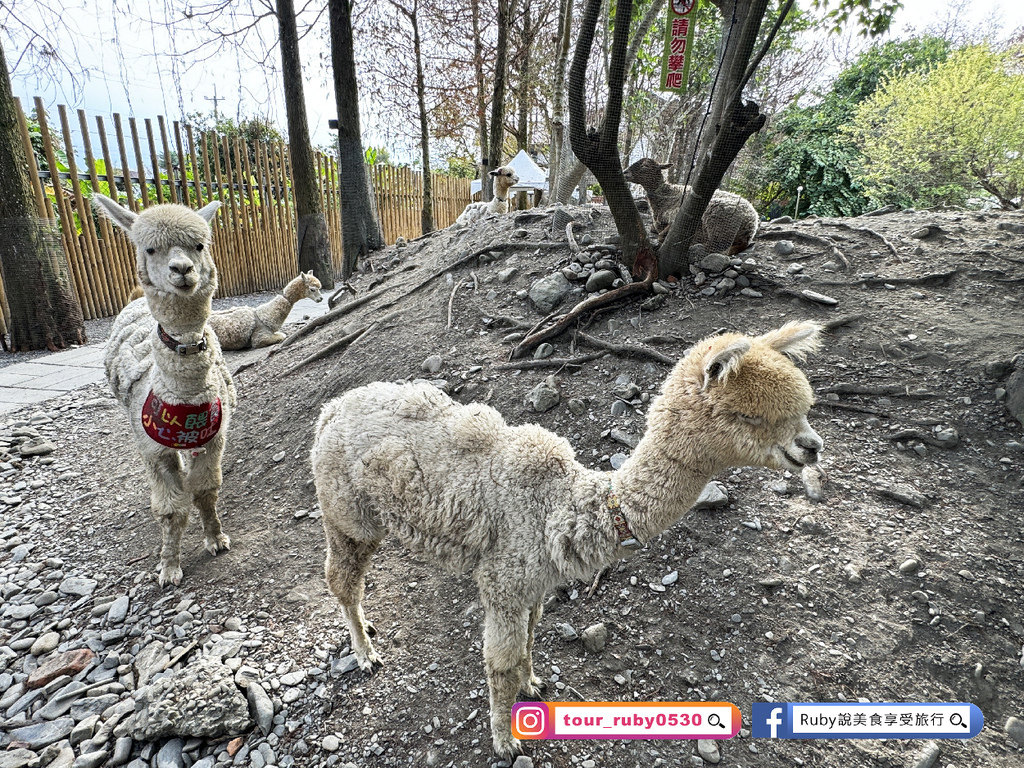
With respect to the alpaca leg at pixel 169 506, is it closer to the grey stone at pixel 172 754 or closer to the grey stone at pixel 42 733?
the grey stone at pixel 42 733

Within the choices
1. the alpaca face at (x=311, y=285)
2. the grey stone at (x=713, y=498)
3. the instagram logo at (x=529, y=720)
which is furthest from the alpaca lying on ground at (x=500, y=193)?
the instagram logo at (x=529, y=720)

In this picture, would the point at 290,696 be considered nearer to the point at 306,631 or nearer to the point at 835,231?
the point at 306,631

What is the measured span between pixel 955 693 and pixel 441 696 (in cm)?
242

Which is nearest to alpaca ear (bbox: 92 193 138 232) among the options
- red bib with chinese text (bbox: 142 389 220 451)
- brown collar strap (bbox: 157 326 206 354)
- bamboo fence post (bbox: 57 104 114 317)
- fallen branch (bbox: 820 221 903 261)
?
brown collar strap (bbox: 157 326 206 354)

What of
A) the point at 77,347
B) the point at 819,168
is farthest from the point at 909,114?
the point at 77,347

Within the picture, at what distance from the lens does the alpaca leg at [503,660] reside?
220cm

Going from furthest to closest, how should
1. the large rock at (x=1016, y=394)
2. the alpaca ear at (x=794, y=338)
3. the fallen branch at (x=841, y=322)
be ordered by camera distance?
the fallen branch at (x=841, y=322) < the large rock at (x=1016, y=394) < the alpaca ear at (x=794, y=338)

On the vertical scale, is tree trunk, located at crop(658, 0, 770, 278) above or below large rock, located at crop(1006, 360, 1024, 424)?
above

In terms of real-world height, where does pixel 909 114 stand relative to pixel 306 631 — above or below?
above

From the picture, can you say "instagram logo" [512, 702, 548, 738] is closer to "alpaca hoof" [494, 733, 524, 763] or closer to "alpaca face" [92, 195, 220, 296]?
"alpaca hoof" [494, 733, 524, 763]

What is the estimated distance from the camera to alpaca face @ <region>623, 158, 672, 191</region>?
5789 millimetres

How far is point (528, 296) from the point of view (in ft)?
18.0

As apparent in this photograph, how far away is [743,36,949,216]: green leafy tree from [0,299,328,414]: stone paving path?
15.8m

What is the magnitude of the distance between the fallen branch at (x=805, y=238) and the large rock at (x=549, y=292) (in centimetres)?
239
